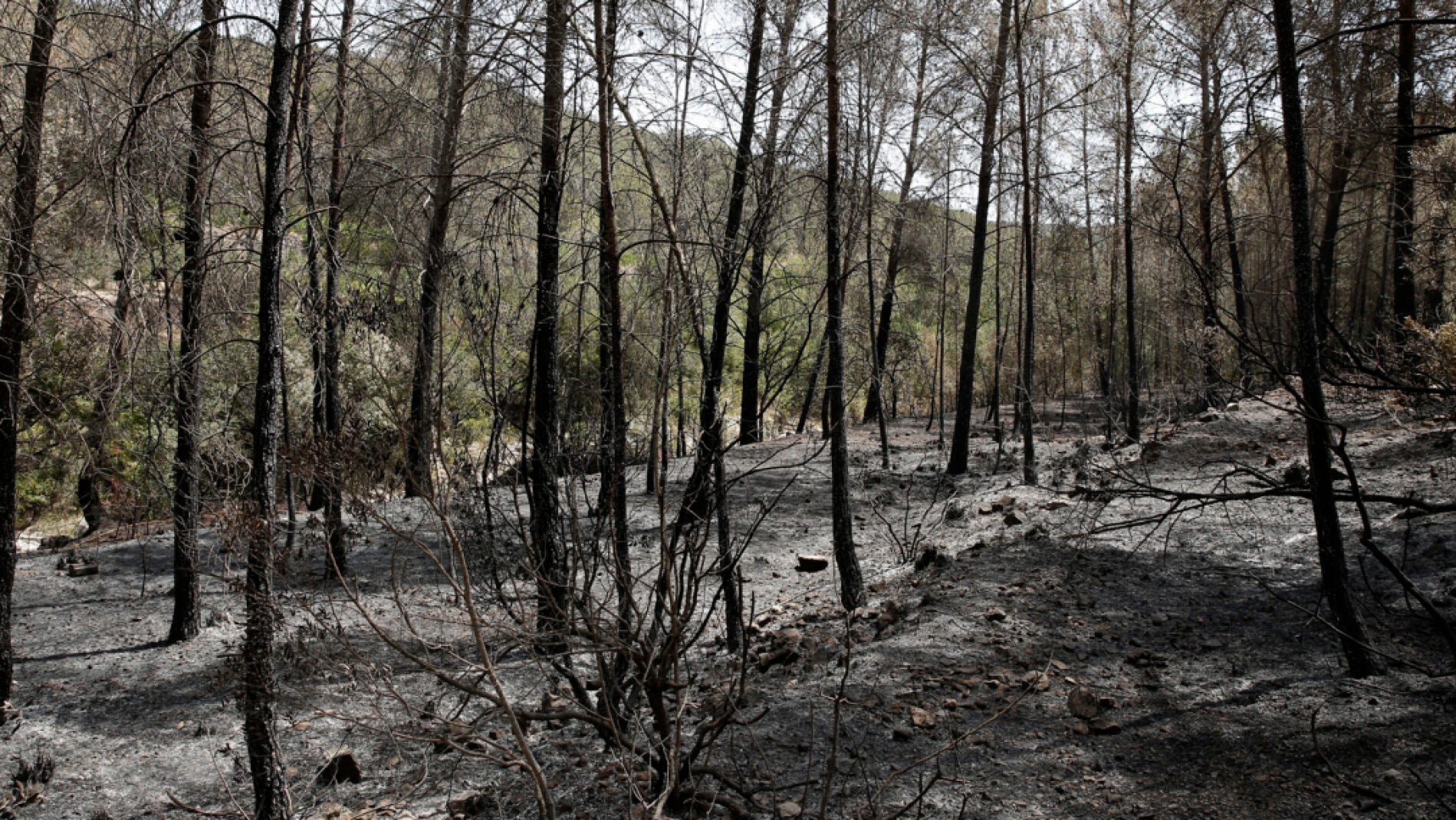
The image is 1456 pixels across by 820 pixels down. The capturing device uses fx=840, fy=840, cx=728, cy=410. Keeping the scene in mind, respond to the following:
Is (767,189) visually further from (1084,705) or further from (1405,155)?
(1405,155)

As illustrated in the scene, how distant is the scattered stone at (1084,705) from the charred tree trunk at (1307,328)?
1480 mm

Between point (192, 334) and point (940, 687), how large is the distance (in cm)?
590

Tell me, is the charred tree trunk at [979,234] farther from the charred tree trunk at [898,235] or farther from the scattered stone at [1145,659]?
the scattered stone at [1145,659]

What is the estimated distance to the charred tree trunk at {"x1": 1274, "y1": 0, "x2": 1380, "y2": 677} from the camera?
4.90m

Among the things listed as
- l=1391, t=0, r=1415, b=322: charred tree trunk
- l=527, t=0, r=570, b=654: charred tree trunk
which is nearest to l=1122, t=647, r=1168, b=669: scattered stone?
l=1391, t=0, r=1415, b=322: charred tree trunk

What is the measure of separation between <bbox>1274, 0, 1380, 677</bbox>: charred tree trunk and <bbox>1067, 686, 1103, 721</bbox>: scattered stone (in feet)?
4.85

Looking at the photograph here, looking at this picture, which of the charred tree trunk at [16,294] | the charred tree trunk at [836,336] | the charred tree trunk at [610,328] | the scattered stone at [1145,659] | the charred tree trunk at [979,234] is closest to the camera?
the charred tree trunk at [610,328]

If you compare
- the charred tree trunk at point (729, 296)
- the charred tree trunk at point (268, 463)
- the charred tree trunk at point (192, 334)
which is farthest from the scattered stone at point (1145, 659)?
the charred tree trunk at point (192, 334)

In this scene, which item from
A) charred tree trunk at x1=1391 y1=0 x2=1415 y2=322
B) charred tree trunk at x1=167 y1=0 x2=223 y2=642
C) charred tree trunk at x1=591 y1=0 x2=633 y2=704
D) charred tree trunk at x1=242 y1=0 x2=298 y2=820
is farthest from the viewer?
charred tree trunk at x1=1391 y1=0 x2=1415 y2=322

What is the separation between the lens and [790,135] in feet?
23.9

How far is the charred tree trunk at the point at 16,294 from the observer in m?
6.16

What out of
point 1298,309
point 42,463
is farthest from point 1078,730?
point 42,463

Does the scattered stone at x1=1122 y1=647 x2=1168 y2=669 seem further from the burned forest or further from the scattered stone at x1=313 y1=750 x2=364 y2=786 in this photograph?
the scattered stone at x1=313 y1=750 x2=364 y2=786

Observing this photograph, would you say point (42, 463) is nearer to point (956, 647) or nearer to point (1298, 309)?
point (956, 647)
